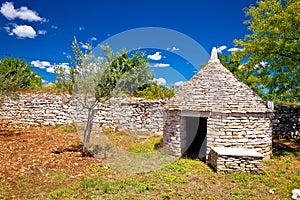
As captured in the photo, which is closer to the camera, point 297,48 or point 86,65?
point 86,65

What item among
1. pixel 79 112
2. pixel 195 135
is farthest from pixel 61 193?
pixel 79 112

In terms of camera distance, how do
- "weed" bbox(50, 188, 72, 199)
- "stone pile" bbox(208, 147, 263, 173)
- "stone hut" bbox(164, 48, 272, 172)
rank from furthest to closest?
"stone hut" bbox(164, 48, 272, 172)
"stone pile" bbox(208, 147, 263, 173)
"weed" bbox(50, 188, 72, 199)

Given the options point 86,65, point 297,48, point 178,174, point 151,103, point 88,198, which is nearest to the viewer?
point 88,198

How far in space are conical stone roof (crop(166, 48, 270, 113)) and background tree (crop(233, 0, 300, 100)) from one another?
107 inches

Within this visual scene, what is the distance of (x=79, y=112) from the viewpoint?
595 inches

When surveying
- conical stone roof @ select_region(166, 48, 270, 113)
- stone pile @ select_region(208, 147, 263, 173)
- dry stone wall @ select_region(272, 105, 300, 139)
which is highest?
conical stone roof @ select_region(166, 48, 270, 113)

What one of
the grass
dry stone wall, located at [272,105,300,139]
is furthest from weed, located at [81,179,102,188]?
dry stone wall, located at [272,105,300,139]

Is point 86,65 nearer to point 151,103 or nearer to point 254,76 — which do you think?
point 151,103

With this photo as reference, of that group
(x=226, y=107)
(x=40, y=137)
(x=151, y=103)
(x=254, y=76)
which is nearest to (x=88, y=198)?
(x=226, y=107)

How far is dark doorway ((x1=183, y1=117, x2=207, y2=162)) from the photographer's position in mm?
10000

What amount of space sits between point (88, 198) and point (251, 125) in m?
6.24

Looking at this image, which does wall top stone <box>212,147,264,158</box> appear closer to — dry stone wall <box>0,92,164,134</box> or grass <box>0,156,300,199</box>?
grass <box>0,156,300,199</box>

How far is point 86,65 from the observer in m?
8.95

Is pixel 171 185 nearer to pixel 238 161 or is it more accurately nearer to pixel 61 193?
pixel 238 161
